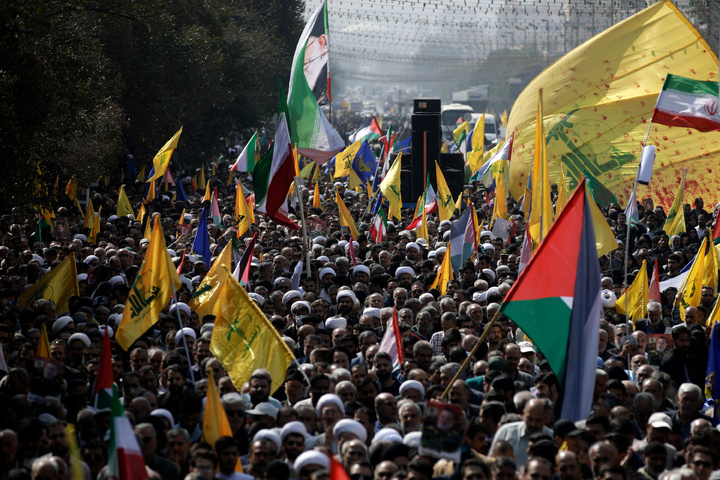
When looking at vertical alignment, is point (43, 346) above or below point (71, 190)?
above

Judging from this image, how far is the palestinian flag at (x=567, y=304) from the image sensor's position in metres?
6.91

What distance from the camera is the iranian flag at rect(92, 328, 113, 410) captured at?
7.54 meters

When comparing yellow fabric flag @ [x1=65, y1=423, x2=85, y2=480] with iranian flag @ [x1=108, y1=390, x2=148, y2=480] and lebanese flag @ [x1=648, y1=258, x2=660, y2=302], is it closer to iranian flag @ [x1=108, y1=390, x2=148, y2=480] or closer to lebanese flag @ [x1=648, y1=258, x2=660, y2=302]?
iranian flag @ [x1=108, y1=390, x2=148, y2=480]

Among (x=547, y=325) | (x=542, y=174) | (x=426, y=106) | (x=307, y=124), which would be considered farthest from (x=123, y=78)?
(x=547, y=325)

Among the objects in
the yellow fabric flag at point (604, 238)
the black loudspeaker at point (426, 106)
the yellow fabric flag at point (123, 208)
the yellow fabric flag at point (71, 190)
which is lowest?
the yellow fabric flag at point (71, 190)

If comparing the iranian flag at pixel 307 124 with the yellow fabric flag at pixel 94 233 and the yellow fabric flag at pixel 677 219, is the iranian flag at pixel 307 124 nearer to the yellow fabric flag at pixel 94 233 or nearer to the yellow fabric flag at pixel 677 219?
the yellow fabric flag at pixel 94 233

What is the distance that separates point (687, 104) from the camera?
41.8ft

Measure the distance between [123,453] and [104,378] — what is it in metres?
2.23

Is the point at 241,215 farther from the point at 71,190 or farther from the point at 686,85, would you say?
the point at 686,85

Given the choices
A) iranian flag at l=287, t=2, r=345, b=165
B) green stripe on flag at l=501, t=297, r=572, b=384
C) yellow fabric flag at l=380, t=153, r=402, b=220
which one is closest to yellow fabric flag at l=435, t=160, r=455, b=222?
yellow fabric flag at l=380, t=153, r=402, b=220

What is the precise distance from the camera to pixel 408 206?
25125mm

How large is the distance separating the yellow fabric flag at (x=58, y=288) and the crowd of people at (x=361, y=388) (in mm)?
129

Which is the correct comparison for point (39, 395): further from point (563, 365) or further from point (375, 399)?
point (563, 365)

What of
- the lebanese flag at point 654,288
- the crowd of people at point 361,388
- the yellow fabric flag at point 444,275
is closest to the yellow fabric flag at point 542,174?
the crowd of people at point 361,388
